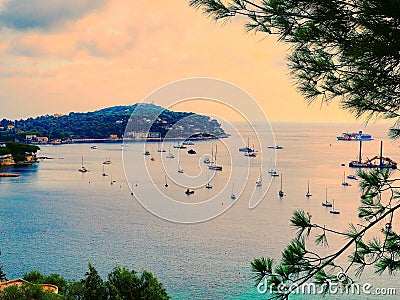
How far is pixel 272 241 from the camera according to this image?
1116 cm

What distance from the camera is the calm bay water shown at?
8.99 meters

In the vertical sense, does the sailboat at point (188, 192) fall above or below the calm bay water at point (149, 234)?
above

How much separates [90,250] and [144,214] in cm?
412

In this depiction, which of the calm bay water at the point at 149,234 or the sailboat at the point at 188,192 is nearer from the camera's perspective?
the calm bay water at the point at 149,234

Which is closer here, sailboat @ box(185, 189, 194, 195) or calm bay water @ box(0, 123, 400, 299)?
calm bay water @ box(0, 123, 400, 299)

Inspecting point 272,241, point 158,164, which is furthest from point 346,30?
point 158,164

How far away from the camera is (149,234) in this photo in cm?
1195

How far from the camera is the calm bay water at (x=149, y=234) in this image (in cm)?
899

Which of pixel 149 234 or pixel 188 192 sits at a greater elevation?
pixel 188 192

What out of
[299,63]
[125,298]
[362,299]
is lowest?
[362,299]

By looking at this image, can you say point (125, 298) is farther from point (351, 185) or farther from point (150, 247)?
point (351, 185)

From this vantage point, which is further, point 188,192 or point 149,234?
point 188,192

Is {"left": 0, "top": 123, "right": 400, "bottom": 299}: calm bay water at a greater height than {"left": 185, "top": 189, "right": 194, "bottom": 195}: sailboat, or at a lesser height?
lesser

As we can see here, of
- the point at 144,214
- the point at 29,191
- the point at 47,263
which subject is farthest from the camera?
the point at 29,191
